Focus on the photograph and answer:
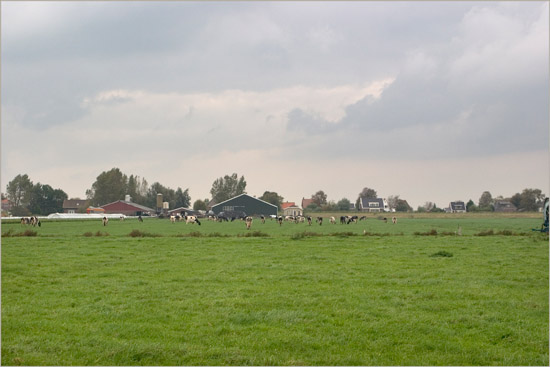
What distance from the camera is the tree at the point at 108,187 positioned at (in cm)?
13262

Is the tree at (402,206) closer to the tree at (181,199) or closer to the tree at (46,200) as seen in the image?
the tree at (181,199)

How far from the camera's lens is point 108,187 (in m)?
134

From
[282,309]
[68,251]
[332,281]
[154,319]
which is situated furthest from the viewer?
[68,251]

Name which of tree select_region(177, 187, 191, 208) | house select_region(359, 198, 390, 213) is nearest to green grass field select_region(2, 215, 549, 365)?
tree select_region(177, 187, 191, 208)

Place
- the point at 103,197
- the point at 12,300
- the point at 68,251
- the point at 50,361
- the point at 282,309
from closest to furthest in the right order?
the point at 50,361, the point at 282,309, the point at 12,300, the point at 68,251, the point at 103,197

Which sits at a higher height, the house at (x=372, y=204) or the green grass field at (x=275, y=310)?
the house at (x=372, y=204)

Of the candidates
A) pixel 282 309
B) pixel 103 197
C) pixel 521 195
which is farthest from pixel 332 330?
pixel 521 195

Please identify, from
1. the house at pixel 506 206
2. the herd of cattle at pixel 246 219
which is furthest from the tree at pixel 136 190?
the house at pixel 506 206

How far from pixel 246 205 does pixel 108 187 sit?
40.3 metres

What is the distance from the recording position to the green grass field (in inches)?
359

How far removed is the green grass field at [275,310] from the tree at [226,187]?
103 metres

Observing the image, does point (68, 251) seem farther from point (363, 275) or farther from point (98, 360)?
point (98, 360)

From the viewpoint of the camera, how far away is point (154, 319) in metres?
11.4

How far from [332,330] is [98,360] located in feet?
14.0
